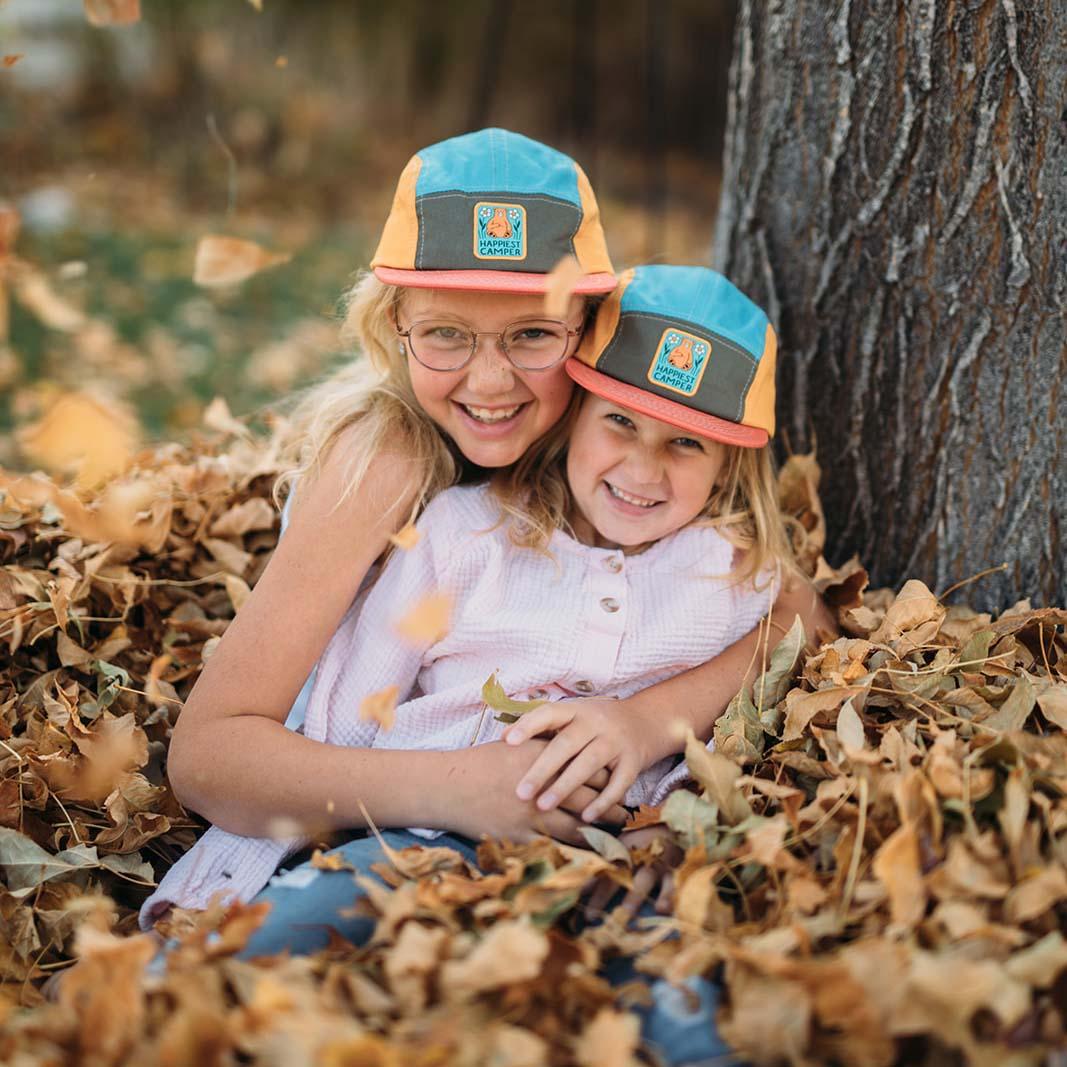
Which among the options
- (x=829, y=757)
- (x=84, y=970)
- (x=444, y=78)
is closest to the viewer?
(x=84, y=970)

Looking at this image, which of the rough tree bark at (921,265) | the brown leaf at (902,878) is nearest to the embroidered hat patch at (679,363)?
the rough tree bark at (921,265)

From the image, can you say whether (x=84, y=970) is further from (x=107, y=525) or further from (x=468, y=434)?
(x=107, y=525)

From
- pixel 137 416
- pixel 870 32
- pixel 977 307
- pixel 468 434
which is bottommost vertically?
pixel 137 416

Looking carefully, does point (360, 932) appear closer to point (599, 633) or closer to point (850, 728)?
point (599, 633)

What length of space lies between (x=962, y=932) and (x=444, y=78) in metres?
10.8

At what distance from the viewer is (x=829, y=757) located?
183 cm

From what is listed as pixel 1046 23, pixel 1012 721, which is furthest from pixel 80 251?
pixel 1012 721

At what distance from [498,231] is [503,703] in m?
0.83

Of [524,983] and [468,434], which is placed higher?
[468,434]

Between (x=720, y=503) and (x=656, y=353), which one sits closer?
(x=656, y=353)

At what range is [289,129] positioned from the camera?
9984 millimetres

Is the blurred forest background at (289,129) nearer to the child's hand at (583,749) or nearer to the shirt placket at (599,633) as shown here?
the shirt placket at (599,633)

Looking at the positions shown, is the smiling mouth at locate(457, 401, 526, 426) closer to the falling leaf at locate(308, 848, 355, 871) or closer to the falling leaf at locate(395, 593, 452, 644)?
the falling leaf at locate(395, 593, 452, 644)

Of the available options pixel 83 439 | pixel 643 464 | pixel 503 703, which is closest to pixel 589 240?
pixel 643 464
